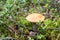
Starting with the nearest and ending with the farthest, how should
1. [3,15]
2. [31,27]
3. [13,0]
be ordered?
[3,15]
[31,27]
[13,0]

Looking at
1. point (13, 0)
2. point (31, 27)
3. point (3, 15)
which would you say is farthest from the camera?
point (13, 0)

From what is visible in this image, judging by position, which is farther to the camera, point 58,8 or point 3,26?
point 58,8

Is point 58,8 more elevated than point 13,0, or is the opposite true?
point 13,0

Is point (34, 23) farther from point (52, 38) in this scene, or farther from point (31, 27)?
point (52, 38)

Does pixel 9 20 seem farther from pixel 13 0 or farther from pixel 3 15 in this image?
pixel 13 0

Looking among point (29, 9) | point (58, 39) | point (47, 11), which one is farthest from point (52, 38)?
point (29, 9)

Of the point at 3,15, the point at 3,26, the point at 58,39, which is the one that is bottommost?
the point at 58,39

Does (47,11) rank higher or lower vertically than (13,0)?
lower

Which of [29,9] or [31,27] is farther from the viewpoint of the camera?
[29,9]

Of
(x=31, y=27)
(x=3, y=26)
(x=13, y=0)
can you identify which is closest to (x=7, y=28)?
(x=3, y=26)
